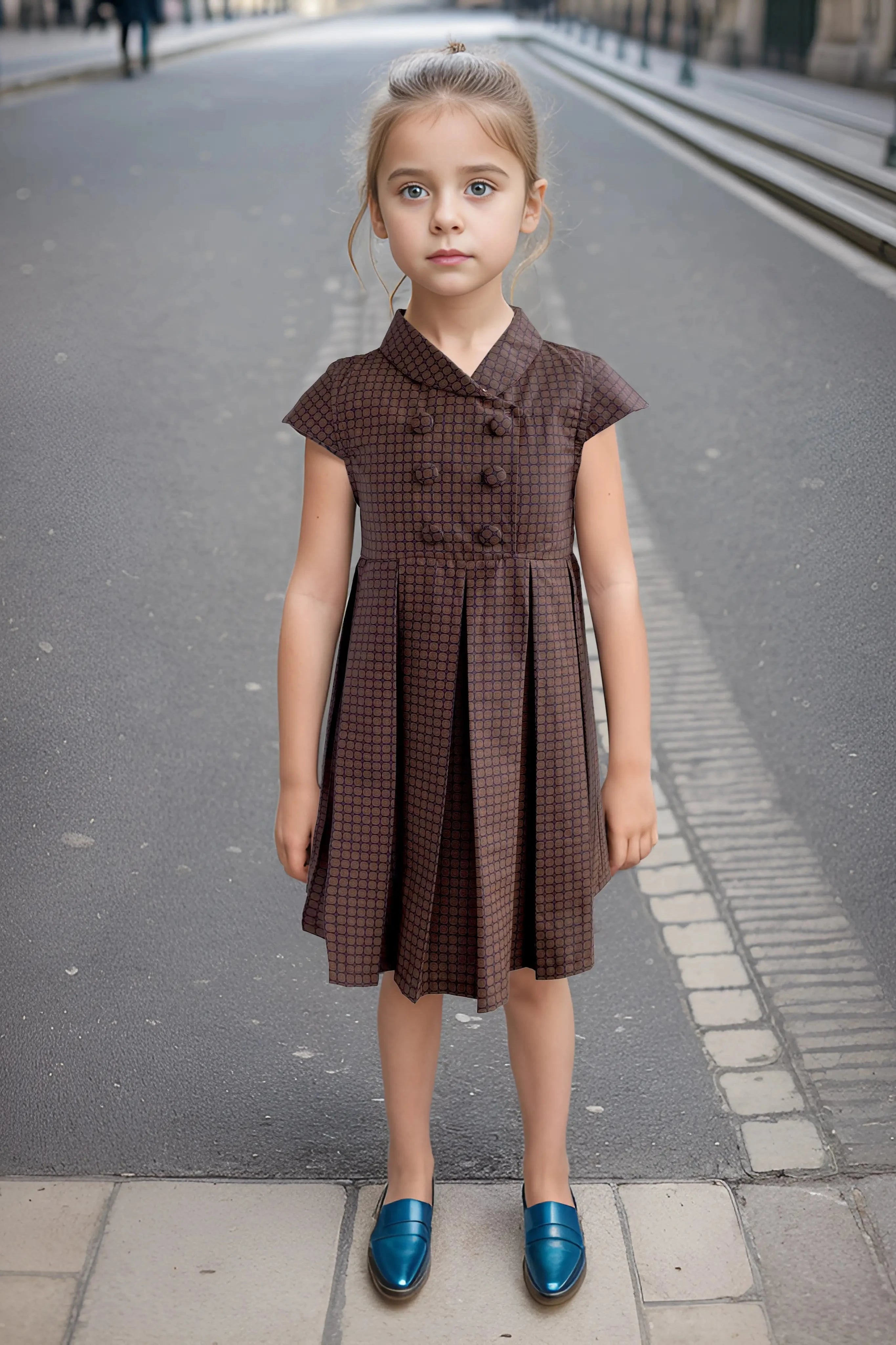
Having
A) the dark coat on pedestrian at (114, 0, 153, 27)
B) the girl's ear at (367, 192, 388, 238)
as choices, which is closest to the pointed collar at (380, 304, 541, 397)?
the girl's ear at (367, 192, 388, 238)

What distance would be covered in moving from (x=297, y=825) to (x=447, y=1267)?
777 millimetres

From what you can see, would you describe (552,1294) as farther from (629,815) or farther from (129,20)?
(129,20)

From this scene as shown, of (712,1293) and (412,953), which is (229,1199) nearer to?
(412,953)

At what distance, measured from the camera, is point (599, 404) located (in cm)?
192

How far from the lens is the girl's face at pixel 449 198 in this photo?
1.78m

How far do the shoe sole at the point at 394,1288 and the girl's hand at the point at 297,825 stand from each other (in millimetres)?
639

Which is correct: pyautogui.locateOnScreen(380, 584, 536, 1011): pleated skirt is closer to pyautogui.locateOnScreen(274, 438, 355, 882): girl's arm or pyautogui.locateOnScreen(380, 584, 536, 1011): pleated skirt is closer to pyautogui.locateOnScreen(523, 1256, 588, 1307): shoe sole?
pyautogui.locateOnScreen(274, 438, 355, 882): girl's arm

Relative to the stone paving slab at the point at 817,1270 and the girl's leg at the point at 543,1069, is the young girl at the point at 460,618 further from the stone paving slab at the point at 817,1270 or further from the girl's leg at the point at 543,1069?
the stone paving slab at the point at 817,1270

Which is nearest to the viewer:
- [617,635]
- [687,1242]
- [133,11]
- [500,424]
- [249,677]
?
[500,424]

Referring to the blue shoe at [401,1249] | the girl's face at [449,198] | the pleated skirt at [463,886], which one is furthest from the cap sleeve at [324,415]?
the blue shoe at [401,1249]

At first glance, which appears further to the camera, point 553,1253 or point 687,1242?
point 687,1242

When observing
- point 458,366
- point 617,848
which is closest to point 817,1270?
point 617,848

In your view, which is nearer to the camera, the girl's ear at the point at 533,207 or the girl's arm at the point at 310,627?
the girl's ear at the point at 533,207

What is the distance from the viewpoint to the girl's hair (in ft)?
5.86
